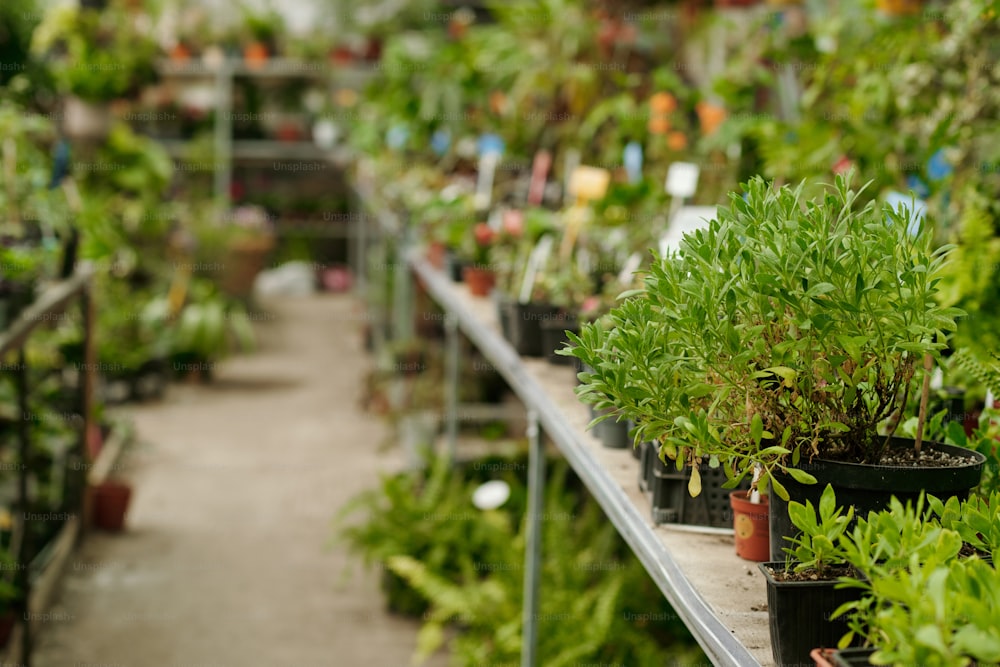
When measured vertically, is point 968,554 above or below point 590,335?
below

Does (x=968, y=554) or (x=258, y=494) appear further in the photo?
(x=258, y=494)

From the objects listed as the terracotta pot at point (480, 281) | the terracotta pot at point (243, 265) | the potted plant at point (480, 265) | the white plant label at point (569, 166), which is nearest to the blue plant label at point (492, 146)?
the white plant label at point (569, 166)

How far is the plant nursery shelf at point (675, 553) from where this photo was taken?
4.13ft

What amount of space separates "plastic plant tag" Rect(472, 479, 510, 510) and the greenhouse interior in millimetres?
12

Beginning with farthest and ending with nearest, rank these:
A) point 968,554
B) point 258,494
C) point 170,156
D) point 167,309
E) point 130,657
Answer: point 170,156 < point 167,309 < point 258,494 < point 130,657 < point 968,554

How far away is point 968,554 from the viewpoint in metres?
1.19

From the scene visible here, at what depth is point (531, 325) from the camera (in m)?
2.76

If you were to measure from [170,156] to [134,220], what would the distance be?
2.86 meters

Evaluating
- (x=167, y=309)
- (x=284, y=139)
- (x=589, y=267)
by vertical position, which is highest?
(x=284, y=139)

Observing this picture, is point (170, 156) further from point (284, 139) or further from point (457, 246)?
point (457, 246)

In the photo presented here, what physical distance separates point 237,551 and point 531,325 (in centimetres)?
190

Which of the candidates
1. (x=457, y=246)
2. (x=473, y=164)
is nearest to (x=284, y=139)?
(x=473, y=164)

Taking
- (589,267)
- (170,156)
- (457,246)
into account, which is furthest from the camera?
(170,156)

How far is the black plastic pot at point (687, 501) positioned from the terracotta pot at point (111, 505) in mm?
3099
